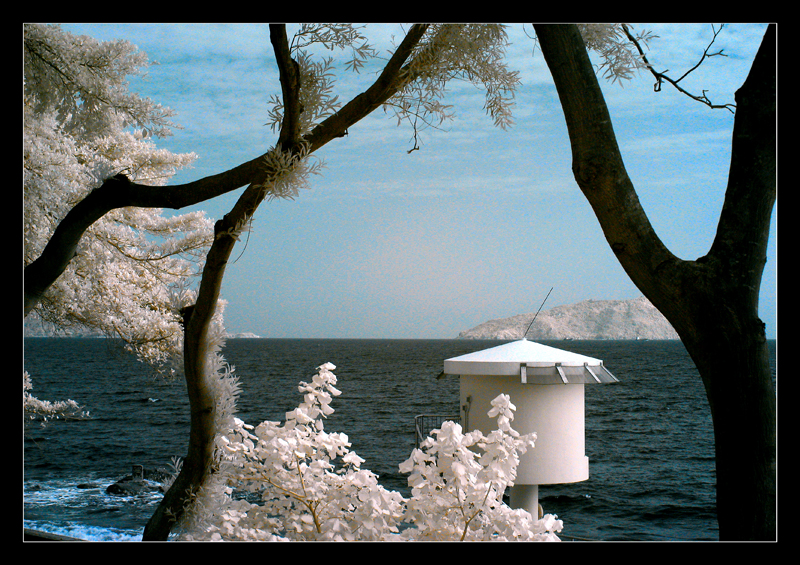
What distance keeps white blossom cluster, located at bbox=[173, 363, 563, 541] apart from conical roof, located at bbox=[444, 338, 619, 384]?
1766 millimetres

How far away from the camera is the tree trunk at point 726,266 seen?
1302mm

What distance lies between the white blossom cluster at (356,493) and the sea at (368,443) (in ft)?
1.42

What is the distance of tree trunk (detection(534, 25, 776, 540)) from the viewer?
1302 mm

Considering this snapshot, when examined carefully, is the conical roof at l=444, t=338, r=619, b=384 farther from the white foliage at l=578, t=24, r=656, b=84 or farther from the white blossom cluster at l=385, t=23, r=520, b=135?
the white foliage at l=578, t=24, r=656, b=84

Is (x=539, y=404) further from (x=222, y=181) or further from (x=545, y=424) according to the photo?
(x=222, y=181)

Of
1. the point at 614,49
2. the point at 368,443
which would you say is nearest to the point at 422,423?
the point at 614,49

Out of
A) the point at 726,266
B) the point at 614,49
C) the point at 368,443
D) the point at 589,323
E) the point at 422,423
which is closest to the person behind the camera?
the point at 726,266

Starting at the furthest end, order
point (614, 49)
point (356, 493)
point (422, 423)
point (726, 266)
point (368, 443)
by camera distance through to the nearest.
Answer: point (368, 443) < point (422, 423) < point (356, 493) < point (614, 49) < point (726, 266)

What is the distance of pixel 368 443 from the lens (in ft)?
66.1

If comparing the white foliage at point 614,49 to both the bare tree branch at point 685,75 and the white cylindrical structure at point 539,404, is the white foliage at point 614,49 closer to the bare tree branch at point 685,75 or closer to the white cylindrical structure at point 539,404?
the bare tree branch at point 685,75

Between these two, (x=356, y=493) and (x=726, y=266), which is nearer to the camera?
(x=726, y=266)

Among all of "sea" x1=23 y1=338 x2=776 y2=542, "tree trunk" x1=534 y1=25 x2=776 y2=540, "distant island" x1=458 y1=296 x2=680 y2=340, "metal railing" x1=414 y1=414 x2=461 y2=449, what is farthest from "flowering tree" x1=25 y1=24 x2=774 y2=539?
"distant island" x1=458 y1=296 x2=680 y2=340

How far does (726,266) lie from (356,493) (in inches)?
54.6
